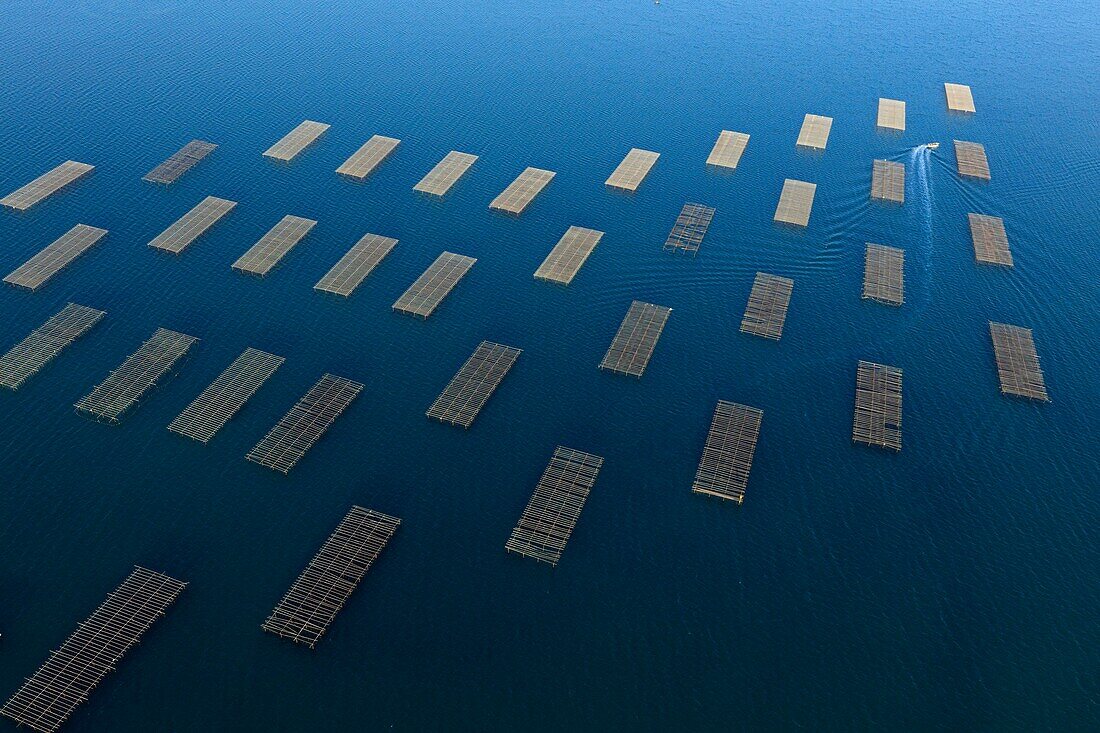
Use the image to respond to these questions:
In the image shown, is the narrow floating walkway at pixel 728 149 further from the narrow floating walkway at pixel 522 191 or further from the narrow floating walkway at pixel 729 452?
the narrow floating walkway at pixel 729 452

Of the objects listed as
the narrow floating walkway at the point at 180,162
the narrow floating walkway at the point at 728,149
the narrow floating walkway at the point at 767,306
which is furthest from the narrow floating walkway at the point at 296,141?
the narrow floating walkway at the point at 767,306

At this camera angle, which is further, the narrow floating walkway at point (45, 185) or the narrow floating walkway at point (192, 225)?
the narrow floating walkway at point (45, 185)

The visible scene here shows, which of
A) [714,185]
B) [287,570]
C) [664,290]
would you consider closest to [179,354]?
[287,570]

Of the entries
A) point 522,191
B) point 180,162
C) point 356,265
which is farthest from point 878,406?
point 180,162

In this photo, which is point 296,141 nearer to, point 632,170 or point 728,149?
point 632,170

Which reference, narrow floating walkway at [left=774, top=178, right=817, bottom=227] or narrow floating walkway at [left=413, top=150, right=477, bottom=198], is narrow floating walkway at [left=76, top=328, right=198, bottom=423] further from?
narrow floating walkway at [left=774, top=178, right=817, bottom=227]

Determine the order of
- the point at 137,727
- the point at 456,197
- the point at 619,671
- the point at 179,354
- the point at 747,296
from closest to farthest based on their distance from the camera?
the point at 137,727
the point at 619,671
the point at 179,354
the point at 747,296
the point at 456,197

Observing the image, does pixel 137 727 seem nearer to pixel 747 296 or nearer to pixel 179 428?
pixel 179 428
